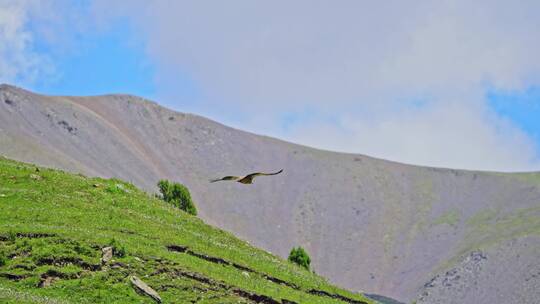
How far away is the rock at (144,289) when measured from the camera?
3391cm

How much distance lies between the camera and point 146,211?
47.2 meters

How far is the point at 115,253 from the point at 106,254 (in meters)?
0.54

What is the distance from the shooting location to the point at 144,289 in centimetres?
3397

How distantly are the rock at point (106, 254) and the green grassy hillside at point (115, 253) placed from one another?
5.9 inches

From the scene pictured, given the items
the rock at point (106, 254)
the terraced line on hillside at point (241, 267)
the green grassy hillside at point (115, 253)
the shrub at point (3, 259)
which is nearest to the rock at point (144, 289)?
the green grassy hillside at point (115, 253)

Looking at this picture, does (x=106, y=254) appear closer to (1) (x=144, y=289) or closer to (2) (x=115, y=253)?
(2) (x=115, y=253)

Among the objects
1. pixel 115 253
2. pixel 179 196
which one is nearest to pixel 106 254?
pixel 115 253

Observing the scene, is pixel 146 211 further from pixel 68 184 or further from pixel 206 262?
pixel 206 262

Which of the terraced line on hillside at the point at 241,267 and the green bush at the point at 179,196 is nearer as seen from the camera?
the terraced line on hillside at the point at 241,267

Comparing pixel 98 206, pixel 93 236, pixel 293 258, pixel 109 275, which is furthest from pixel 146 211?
pixel 293 258

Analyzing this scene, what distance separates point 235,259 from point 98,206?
710 centimetres

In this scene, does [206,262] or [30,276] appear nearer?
[30,276]

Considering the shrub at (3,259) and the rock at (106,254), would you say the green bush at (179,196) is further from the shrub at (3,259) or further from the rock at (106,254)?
the shrub at (3,259)

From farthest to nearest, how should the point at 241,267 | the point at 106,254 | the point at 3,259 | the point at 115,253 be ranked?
1. the point at 241,267
2. the point at 115,253
3. the point at 106,254
4. the point at 3,259
